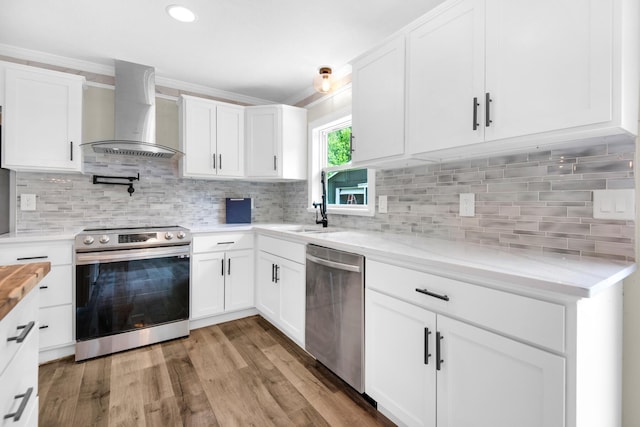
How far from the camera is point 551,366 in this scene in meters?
0.93

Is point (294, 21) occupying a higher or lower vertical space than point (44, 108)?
higher

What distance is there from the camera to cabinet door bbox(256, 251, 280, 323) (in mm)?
2619

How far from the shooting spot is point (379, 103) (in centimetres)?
195

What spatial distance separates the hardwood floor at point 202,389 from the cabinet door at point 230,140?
174 centimetres

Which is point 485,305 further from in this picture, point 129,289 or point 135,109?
point 135,109

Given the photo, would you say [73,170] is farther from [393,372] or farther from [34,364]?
[393,372]

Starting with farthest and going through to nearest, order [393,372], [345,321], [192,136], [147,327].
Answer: [192,136] → [147,327] → [345,321] → [393,372]

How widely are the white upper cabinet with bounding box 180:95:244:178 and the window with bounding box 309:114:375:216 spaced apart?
827 mm

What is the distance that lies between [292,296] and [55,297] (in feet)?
5.63

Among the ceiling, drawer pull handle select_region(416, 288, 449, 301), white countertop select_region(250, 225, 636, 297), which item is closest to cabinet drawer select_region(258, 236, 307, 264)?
white countertop select_region(250, 225, 636, 297)

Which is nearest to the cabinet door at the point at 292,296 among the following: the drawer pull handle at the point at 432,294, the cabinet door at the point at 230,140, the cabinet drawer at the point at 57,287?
the drawer pull handle at the point at 432,294

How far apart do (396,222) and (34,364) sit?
2.12 meters

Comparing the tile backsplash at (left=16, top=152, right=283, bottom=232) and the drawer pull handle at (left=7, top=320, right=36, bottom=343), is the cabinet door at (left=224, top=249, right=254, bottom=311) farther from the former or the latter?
the drawer pull handle at (left=7, top=320, right=36, bottom=343)

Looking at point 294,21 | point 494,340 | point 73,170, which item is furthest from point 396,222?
point 73,170
